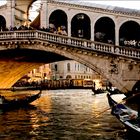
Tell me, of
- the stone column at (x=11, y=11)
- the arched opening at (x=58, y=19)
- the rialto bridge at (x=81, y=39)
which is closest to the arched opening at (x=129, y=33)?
the rialto bridge at (x=81, y=39)

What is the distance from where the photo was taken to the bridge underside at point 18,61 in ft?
80.5

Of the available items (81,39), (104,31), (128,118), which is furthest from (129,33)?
(128,118)

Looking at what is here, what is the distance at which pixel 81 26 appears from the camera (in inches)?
997

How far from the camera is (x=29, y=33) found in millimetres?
22062

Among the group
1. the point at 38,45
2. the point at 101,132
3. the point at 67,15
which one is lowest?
the point at 101,132

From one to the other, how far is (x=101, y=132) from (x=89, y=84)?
5825 centimetres

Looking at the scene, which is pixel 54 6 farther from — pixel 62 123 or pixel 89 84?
pixel 89 84

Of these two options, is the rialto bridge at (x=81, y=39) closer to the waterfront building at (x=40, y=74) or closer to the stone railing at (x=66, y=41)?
the stone railing at (x=66, y=41)

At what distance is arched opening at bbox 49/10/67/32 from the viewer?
81.3 feet

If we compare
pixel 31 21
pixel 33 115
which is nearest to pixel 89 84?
pixel 31 21

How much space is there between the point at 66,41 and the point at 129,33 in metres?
5.16

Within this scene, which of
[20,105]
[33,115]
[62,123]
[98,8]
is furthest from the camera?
[98,8]

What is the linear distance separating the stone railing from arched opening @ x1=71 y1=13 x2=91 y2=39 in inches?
130

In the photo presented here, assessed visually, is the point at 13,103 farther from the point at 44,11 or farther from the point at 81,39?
the point at 44,11
